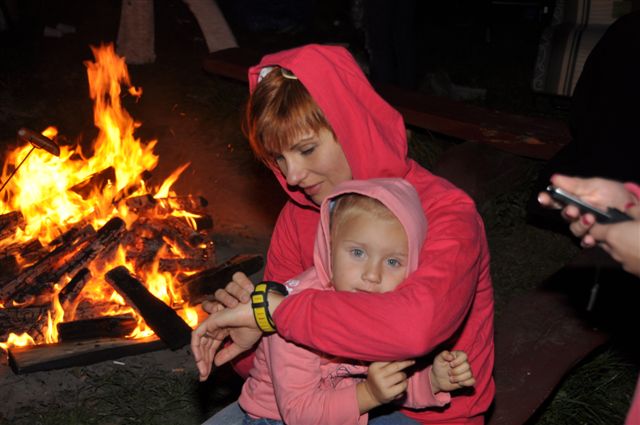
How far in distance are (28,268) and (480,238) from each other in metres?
3.34

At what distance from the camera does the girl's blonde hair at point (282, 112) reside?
8.95 ft

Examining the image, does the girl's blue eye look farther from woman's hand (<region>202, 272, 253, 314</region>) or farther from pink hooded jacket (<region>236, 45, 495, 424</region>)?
woman's hand (<region>202, 272, 253, 314</region>)

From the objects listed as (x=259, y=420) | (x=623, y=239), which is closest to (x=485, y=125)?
(x=259, y=420)

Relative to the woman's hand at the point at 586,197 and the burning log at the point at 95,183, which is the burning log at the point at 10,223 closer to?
the burning log at the point at 95,183

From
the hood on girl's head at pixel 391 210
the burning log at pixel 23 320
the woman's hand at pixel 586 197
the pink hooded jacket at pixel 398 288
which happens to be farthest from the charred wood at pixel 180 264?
the woman's hand at pixel 586 197

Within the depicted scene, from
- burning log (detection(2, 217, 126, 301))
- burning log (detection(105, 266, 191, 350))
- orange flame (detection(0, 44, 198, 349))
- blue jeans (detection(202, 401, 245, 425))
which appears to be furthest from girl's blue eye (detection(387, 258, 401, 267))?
burning log (detection(2, 217, 126, 301))

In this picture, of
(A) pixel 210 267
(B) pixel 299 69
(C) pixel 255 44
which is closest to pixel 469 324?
(B) pixel 299 69

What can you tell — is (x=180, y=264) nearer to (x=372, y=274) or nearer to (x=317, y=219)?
(x=317, y=219)

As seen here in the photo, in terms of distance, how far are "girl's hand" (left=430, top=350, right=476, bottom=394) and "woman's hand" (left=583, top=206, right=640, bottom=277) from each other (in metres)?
0.69

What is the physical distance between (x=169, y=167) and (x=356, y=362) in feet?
14.6

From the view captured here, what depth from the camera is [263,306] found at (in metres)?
2.46

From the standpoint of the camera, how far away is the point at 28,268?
469 centimetres

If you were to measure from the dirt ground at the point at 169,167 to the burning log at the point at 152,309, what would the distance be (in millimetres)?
151

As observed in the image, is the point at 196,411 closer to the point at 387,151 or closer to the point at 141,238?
the point at 141,238
